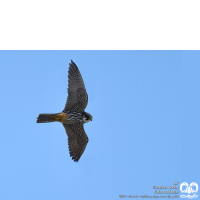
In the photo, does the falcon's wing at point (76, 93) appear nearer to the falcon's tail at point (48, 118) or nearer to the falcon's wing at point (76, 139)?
the falcon's tail at point (48, 118)

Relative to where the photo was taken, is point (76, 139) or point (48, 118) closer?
point (48, 118)

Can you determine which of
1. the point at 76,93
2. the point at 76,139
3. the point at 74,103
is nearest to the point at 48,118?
the point at 74,103

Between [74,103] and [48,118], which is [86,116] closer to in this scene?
[74,103]

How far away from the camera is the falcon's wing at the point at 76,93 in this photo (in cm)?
1262

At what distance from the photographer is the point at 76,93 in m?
12.6

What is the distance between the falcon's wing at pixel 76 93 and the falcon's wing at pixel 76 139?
3.05ft

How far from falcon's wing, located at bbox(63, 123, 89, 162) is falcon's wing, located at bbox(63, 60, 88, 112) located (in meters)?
0.93

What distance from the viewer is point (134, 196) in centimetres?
1186

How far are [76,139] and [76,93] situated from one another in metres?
2.03

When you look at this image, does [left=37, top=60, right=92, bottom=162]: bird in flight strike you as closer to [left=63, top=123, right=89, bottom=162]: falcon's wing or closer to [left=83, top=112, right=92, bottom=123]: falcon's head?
[left=83, top=112, right=92, bottom=123]: falcon's head
